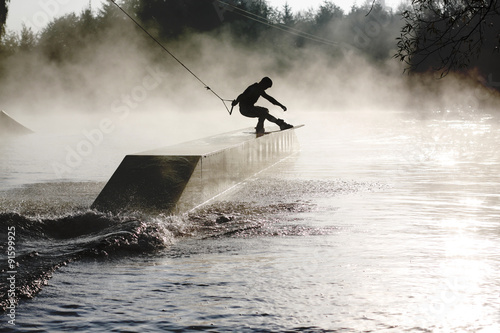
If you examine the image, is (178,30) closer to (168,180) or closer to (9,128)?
(9,128)

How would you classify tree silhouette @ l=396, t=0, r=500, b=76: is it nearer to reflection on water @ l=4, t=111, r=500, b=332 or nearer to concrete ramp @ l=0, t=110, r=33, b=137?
reflection on water @ l=4, t=111, r=500, b=332

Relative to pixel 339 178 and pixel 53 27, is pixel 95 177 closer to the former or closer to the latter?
pixel 339 178

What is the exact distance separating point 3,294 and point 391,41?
75.8 meters

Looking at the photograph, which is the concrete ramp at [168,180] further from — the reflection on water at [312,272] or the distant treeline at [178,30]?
the distant treeline at [178,30]

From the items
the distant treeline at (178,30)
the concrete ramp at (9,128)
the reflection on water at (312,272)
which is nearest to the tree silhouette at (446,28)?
the reflection on water at (312,272)

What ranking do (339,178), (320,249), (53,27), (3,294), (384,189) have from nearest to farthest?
(3,294) < (320,249) < (384,189) < (339,178) < (53,27)

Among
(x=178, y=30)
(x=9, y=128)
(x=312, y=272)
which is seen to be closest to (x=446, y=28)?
(x=312, y=272)

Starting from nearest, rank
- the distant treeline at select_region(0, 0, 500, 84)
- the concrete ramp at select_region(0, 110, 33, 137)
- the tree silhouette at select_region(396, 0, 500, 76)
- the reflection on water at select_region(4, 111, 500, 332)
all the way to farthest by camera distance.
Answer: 1. the reflection on water at select_region(4, 111, 500, 332)
2. the tree silhouette at select_region(396, 0, 500, 76)
3. the concrete ramp at select_region(0, 110, 33, 137)
4. the distant treeline at select_region(0, 0, 500, 84)

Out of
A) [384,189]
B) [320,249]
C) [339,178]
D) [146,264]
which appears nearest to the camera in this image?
[146,264]

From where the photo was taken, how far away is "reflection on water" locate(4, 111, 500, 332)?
5816 millimetres

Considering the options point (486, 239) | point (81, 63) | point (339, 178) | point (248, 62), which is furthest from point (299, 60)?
point (486, 239)

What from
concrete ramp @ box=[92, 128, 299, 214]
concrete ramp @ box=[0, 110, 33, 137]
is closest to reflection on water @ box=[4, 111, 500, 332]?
concrete ramp @ box=[92, 128, 299, 214]

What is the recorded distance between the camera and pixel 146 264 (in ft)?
25.2

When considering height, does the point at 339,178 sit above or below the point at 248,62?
below
